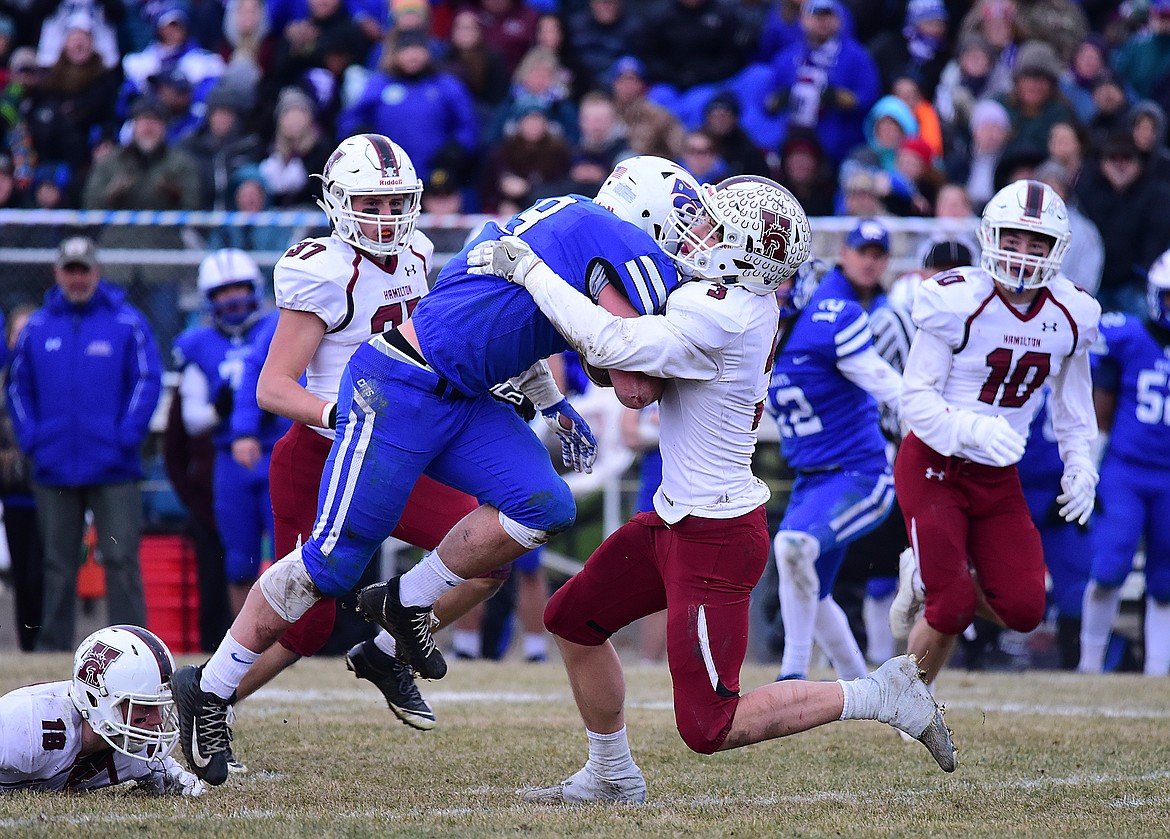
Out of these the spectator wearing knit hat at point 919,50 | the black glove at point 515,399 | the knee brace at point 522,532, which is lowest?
the knee brace at point 522,532

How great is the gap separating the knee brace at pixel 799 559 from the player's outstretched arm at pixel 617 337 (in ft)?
8.23

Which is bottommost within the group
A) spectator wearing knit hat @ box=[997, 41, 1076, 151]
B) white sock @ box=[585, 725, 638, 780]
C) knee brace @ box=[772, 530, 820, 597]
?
white sock @ box=[585, 725, 638, 780]

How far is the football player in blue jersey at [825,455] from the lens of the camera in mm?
6832

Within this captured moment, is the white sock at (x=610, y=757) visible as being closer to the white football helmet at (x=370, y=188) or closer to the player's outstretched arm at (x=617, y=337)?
the player's outstretched arm at (x=617, y=337)

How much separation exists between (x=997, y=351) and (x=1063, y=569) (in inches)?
135

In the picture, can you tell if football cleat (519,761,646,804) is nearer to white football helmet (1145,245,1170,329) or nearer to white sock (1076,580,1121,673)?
white sock (1076,580,1121,673)

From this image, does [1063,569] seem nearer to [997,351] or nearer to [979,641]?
[979,641]

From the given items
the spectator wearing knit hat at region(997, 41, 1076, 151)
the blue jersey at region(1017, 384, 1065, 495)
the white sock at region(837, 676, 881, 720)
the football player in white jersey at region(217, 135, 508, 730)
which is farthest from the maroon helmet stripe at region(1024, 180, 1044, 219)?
the spectator wearing knit hat at region(997, 41, 1076, 151)

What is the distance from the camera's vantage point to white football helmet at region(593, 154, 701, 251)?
468 centimetres

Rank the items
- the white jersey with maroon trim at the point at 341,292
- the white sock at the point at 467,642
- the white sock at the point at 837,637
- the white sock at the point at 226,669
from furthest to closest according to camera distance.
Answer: the white sock at the point at 467,642 → the white sock at the point at 837,637 → the white jersey with maroon trim at the point at 341,292 → the white sock at the point at 226,669

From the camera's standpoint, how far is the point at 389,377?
4730mm

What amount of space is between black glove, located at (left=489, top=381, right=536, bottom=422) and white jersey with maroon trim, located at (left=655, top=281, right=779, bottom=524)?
0.65m

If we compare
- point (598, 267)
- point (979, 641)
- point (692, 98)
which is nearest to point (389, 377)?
point (598, 267)

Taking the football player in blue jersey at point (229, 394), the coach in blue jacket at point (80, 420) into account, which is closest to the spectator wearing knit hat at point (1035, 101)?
the football player in blue jersey at point (229, 394)
